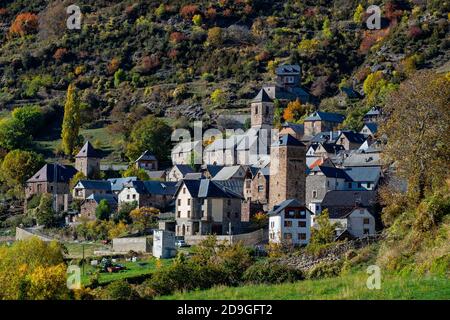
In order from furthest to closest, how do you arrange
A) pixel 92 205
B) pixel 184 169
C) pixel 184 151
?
pixel 184 151
pixel 184 169
pixel 92 205

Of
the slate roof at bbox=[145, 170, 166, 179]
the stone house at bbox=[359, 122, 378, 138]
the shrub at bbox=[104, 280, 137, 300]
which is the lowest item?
the shrub at bbox=[104, 280, 137, 300]

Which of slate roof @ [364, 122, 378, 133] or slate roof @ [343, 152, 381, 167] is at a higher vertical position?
slate roof @ [364, 122, 378, 133]

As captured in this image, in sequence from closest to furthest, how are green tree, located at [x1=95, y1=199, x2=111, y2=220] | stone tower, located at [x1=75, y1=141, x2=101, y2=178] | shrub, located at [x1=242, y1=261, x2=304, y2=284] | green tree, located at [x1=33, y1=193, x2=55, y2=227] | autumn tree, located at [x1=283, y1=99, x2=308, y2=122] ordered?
shrub, located at [x1=242, y1=261, x2=304, y2=284]
green tree, located at [x1=95, y1=199, x2=111, y2=220]
green tree, located at [x1=33, y1=193, x2=55, y2=227]
stone tower, located at [x1=75, y1=141, x2=101, y2=178]
autumn tree, located at [x1=283, y1=99, x2=308, y2=122]

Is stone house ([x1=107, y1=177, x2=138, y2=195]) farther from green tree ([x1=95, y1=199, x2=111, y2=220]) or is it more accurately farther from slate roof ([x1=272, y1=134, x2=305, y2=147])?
slate roof ([x1=272, y1=134, x2=305, y2=147])

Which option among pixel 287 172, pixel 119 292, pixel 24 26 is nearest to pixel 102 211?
pixel 287 172

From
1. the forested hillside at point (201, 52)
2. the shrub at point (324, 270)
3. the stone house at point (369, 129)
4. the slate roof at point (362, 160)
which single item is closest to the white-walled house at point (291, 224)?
the slate roof at point (362, 160)

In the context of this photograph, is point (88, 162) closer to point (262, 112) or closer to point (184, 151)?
point (184, 151)

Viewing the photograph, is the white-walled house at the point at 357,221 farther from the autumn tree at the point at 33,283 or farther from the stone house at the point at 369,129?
the stone house at the point at 369,129

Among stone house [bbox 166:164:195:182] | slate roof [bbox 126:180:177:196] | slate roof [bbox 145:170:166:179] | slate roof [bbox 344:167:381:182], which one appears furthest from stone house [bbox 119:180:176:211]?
slate roof [bbox 344:167:381:182]
